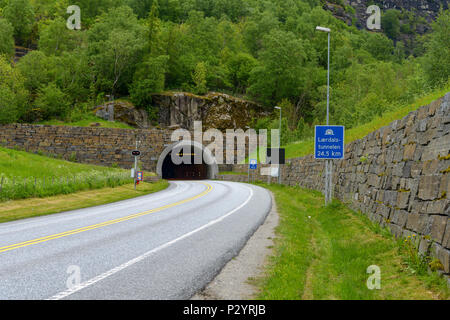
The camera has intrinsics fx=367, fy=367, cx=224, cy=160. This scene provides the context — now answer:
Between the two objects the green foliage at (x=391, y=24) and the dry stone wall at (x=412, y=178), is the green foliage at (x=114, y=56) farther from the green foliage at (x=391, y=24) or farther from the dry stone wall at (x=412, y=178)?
the green foliage at (x=391, y=24)

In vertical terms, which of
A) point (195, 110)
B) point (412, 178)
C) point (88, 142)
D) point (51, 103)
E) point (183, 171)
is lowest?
point (183, 171)

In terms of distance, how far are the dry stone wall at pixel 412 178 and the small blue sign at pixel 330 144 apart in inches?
120

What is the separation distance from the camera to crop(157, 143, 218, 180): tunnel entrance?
190ft

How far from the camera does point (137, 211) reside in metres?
17.4

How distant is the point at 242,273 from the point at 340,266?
217 centimetres

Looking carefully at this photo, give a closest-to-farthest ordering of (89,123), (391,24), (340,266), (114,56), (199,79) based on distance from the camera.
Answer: (340,266)
(89,123)
(114,56)
(199,79)
(391,24)

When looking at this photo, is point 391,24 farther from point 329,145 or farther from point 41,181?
point 41,181

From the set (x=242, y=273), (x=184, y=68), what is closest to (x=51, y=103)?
(x=184, y=68)

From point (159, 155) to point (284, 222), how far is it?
39398mm

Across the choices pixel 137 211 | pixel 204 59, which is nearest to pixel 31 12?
pixel 204 59

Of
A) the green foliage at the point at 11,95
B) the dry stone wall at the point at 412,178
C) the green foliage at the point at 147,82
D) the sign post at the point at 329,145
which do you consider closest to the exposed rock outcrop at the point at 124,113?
the green foliage at the point at 147,82

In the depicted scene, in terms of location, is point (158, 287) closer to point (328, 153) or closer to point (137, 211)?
point (137, 211)

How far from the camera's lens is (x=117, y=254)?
28.1 ft

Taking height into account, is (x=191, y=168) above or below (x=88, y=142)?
below
